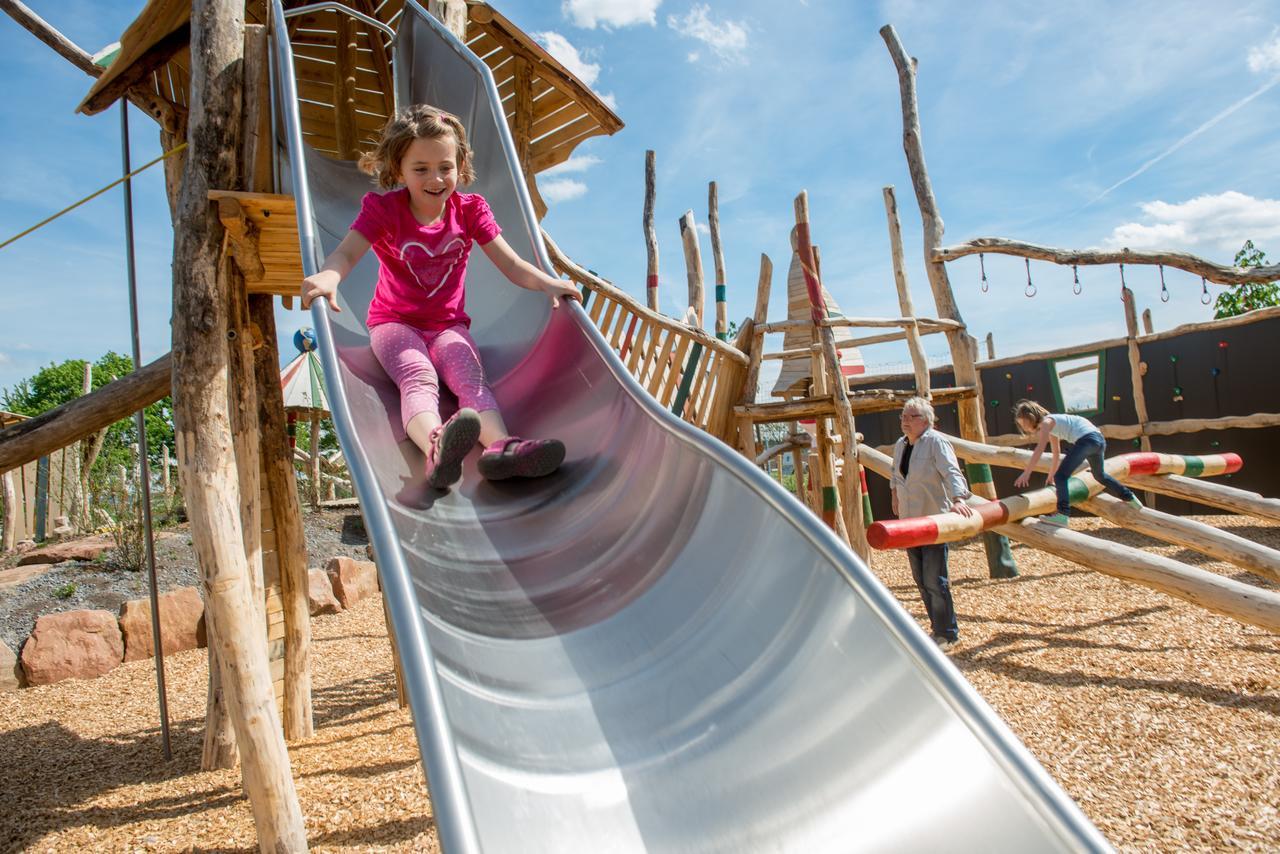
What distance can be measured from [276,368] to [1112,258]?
6.60 m

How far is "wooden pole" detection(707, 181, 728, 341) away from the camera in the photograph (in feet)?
34.1

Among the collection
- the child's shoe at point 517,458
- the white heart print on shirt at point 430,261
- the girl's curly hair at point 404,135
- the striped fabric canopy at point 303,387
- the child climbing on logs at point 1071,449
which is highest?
the striped fabric canopy at point 303,387

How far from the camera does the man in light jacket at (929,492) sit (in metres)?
4.50

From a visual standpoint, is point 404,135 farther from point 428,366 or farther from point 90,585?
point 90,585

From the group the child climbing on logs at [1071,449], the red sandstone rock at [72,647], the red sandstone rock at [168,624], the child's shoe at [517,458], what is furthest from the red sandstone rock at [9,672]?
the child climbing on logs at [1071,449]

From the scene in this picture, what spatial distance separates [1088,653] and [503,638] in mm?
4158

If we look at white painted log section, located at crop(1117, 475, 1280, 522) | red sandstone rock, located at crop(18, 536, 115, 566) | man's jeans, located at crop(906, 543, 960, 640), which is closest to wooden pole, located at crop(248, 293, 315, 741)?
man's jeans, located at crop(906, 543, 960, 640)

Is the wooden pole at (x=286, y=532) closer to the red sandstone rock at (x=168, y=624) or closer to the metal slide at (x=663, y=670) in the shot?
the metal slide at (x=663, y=670)

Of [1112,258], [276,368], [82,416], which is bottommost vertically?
[82,416]

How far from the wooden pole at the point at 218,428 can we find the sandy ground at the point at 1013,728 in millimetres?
422

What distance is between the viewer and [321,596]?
7.37 meters

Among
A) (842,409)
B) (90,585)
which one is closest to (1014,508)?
(842,409)

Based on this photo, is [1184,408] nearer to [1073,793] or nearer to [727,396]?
[727,396]

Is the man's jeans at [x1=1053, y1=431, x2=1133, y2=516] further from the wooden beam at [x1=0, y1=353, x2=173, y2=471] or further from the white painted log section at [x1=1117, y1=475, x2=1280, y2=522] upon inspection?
the wooden beam at [x1=0, y1=353, x2=173, y2=471]
